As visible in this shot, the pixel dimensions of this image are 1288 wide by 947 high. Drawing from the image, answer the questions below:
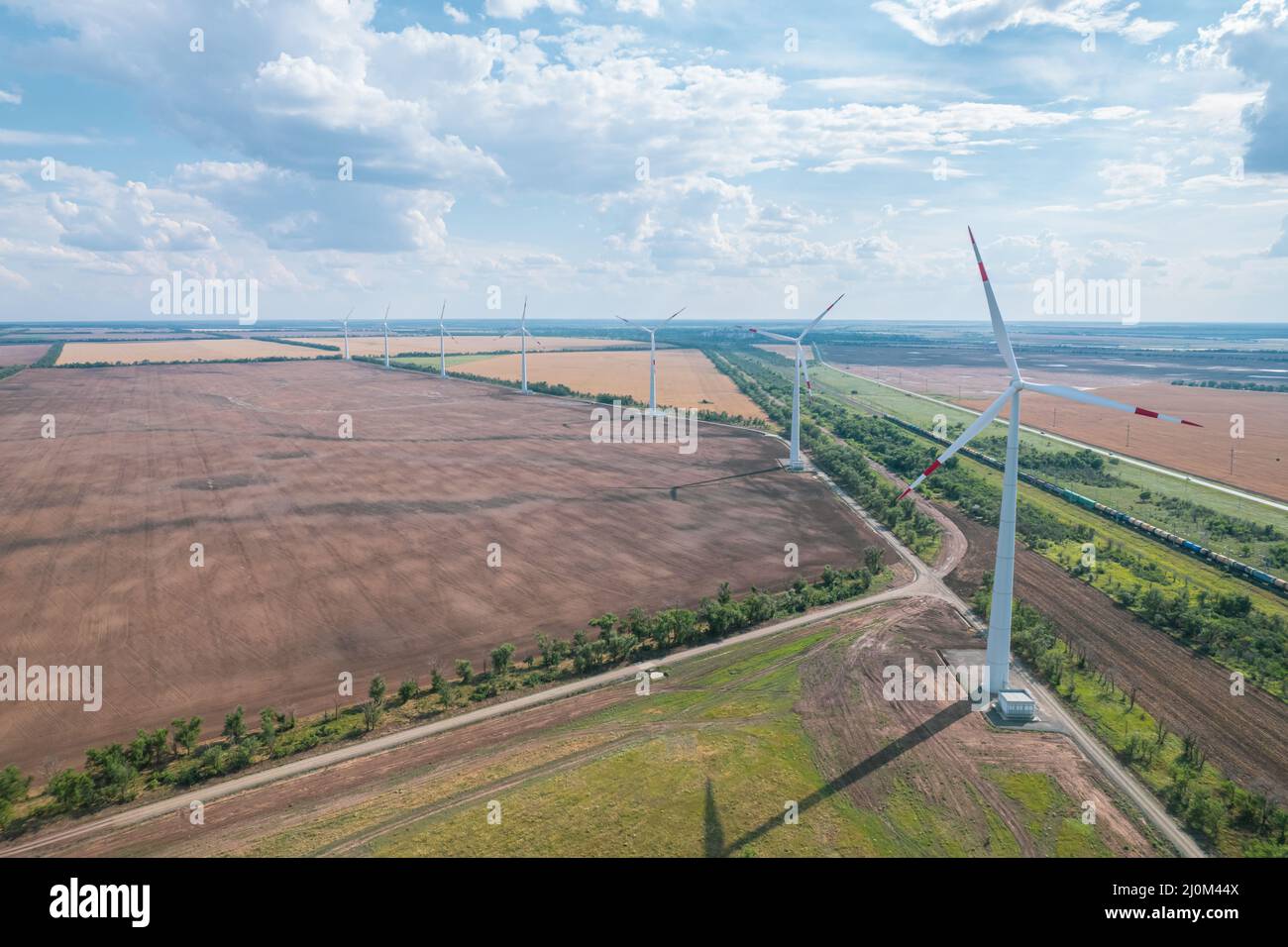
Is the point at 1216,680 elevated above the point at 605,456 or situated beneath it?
situated beneath

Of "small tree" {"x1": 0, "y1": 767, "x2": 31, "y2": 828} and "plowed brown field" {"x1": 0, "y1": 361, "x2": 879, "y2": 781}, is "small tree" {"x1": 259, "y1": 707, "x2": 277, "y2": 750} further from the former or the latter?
"small tree" {"x1": 0, "y1": 767, "x2": 31, "y2": 828}

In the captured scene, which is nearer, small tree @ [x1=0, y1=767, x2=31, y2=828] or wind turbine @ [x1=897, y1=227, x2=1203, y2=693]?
small tree @ [x1=0, y1=767, x2=31, y2=828]

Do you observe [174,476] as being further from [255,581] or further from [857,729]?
[857,729]

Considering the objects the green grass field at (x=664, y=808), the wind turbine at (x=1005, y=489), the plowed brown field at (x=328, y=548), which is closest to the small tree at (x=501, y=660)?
the plowed brown field at (x=328, y=548)

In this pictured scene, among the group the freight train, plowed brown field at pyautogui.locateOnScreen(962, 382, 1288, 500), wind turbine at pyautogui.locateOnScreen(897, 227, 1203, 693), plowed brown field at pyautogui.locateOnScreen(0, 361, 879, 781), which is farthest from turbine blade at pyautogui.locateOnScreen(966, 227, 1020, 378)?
plowed brown field at pyautogui.locateOnScreen(962, 382, 1288, 500)

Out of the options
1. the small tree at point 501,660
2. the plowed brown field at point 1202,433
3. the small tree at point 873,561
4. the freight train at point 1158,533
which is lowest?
the small tree at point 501,660

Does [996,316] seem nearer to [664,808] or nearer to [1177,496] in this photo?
[664,808]

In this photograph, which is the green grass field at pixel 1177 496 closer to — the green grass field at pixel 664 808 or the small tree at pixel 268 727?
the green grass field at pixel 664 808

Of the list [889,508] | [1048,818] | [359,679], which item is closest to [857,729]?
[1048,818]
